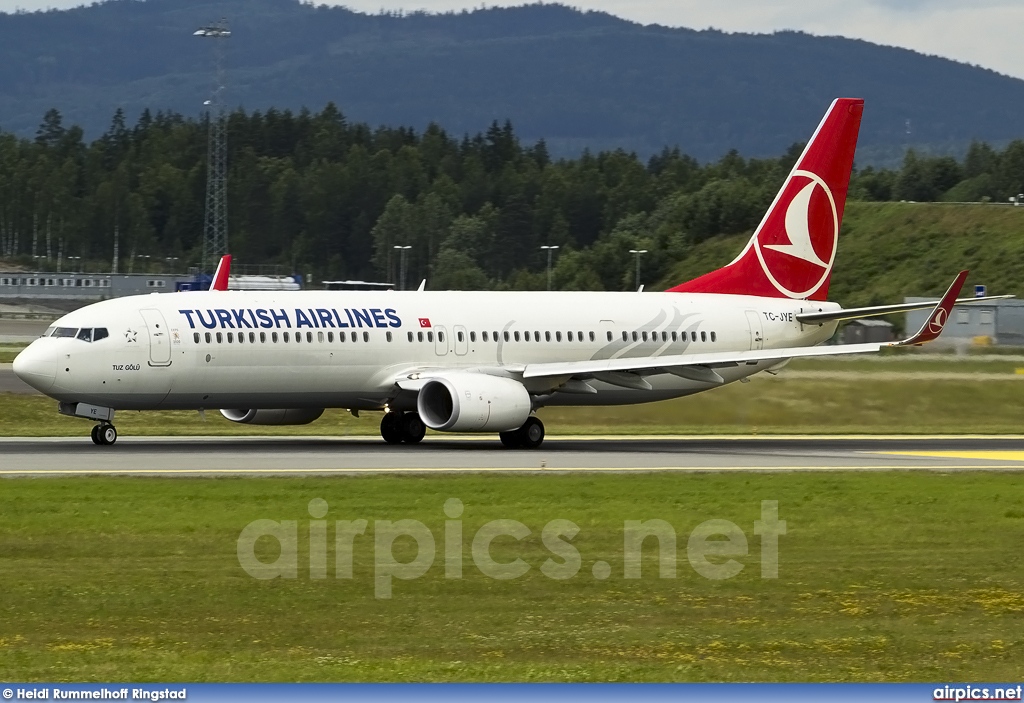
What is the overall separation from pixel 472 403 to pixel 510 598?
19.4m

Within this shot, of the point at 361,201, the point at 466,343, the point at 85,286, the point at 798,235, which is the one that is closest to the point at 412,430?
the point at 466,343

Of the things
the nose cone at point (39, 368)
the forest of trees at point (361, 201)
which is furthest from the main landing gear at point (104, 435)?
the forest of trees at point (361, 201)

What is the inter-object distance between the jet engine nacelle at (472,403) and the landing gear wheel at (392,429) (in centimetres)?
157

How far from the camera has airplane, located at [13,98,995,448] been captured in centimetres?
3606

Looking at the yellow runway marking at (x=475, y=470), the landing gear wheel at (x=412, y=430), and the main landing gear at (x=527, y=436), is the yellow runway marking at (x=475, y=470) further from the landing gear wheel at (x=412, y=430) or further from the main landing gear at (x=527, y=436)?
the landing gear wheel at (x=412, y=430)

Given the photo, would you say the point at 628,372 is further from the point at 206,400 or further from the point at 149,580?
the point at 149,580

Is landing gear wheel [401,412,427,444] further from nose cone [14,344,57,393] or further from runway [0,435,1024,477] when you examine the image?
nose cone [14,344,57,393]

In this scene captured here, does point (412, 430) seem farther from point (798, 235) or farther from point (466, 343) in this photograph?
point (798, 235)

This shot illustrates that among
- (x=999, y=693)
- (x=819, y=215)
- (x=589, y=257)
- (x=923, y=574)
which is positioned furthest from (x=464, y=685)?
(x=589, y=257)

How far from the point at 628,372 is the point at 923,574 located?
20.1m

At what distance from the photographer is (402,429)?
131 feet

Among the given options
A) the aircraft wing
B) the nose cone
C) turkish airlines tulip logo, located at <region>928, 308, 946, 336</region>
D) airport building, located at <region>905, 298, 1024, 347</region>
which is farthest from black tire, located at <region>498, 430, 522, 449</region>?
airport building, located at <region>905, 298, 1024, 347</region>

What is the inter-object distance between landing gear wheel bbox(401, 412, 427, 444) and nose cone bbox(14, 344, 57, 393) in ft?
28.0
